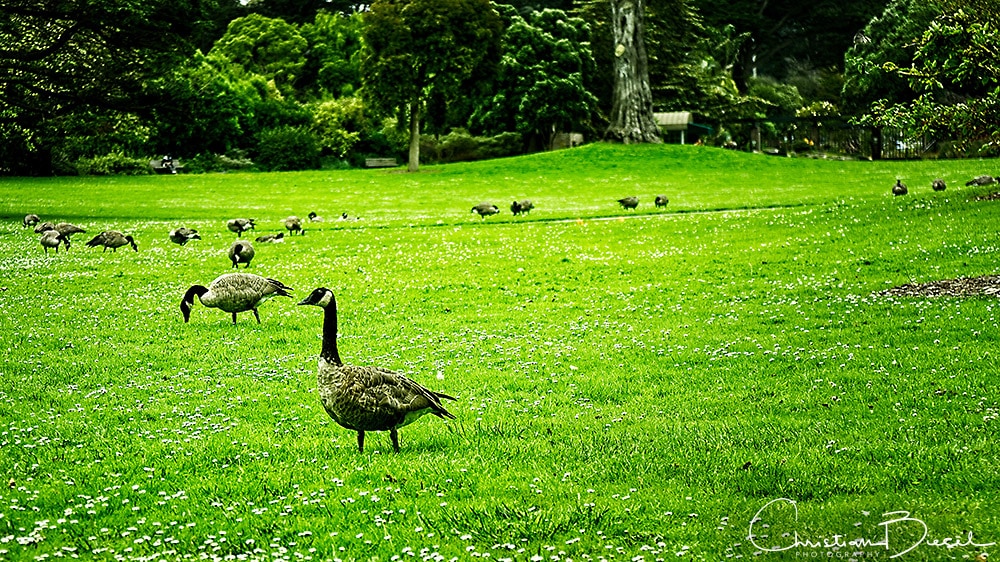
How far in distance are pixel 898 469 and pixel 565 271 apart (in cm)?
1514

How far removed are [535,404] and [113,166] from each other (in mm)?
65036

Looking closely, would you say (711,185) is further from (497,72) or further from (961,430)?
(961,430)

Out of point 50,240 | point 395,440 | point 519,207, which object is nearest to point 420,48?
point 519,207

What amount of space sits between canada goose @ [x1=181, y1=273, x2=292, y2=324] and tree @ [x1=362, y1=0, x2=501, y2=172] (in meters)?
47.1

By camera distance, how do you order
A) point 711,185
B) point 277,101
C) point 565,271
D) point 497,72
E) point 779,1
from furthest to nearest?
point 779,1, point 277,101, point 497,72, point 711,185, point 565,271

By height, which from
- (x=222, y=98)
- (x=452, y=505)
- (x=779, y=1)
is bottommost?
(x=452, y=505)

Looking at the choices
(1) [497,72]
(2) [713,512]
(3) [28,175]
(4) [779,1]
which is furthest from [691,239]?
(4) [779,1]

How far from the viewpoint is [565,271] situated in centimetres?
2317

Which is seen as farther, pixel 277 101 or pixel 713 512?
pixel 277 101

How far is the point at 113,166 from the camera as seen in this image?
68.4m

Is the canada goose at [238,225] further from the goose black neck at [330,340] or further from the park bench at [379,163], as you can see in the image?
the park bench at [379,163]

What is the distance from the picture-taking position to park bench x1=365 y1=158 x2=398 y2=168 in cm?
7938

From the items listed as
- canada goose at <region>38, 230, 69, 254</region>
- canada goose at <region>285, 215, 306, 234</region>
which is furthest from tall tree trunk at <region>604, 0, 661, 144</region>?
canada goose at <region>38, 230, 69, 254</region>

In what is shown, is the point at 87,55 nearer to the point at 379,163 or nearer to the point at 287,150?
the point at 287,150
